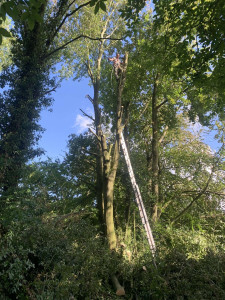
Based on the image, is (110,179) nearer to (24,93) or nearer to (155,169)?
(155,169)


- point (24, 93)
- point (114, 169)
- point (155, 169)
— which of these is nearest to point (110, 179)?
point (114, 169)

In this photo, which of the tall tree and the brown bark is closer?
the tall tree

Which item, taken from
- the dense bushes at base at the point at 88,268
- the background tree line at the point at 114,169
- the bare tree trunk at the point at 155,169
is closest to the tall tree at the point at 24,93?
the background tree line at the point at 114,169

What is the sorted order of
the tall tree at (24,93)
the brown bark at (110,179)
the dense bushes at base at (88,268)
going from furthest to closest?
the brown bark at (110,179), the tall tree at (24,93), the dense bushes at base at (88,268)

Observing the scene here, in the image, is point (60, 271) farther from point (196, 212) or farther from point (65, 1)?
point (65, 1)

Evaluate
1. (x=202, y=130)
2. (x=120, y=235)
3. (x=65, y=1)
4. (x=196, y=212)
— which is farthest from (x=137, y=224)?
(x=65, y=1)

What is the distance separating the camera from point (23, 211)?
5.99 meters

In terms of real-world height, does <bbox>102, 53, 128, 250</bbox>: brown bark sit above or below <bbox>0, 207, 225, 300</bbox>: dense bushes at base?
above

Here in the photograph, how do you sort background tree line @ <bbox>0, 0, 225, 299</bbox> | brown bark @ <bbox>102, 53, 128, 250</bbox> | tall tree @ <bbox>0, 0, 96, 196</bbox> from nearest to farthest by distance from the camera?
background tree line @ <bbox>0, 0, 225, 299</bbox>
tall tree @ <bbox>0, 0, 96, 196</bbox>
brown bark @ <bbox>102, 53, 128, 250</bbox>

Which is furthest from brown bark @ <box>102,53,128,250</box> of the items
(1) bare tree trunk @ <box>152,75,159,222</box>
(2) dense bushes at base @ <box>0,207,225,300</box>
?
(1) bare tree trunk @ <box>152,75,159,222</box>

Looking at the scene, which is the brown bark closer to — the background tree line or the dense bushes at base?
the background tree line

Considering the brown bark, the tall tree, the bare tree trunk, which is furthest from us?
the bare tree trunk

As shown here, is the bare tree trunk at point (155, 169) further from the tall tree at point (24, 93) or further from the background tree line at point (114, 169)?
the tall tree at point (24, 93)

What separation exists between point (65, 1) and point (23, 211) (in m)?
7.68
